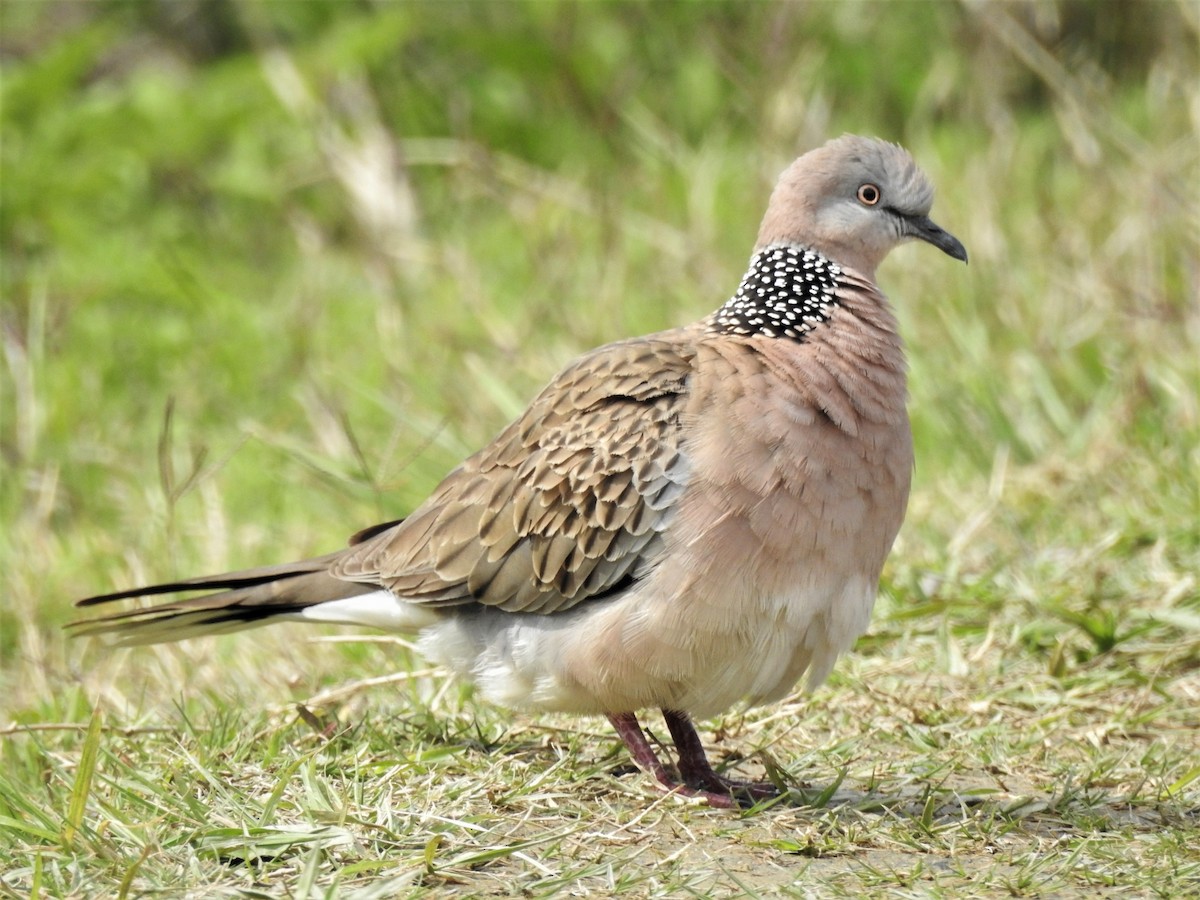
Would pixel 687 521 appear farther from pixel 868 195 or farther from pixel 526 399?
pixel 526 399

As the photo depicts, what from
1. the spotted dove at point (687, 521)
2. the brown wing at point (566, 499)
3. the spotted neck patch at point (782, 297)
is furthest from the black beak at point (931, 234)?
the brown wing at point (566, 499)

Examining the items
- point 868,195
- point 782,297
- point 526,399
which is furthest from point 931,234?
point 526,399

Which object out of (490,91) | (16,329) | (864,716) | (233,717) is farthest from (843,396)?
(490,91)

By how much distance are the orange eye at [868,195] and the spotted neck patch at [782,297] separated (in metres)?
0.21

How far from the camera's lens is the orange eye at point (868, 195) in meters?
4.00

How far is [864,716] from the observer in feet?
13.1

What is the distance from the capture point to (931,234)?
410 centimetres

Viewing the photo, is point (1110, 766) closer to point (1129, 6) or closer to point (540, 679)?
point (540, 679)

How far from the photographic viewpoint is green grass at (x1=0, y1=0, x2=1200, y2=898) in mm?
3197

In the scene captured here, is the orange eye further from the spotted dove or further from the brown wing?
the brown wing

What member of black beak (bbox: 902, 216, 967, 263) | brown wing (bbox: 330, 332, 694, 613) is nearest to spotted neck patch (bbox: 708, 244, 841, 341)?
brown wing (bbox: 330, 332, 694, 613)

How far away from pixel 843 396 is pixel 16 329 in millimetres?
4641

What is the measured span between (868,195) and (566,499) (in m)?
1.10

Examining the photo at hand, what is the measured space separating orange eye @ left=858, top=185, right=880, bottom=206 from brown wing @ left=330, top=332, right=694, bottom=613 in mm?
579
